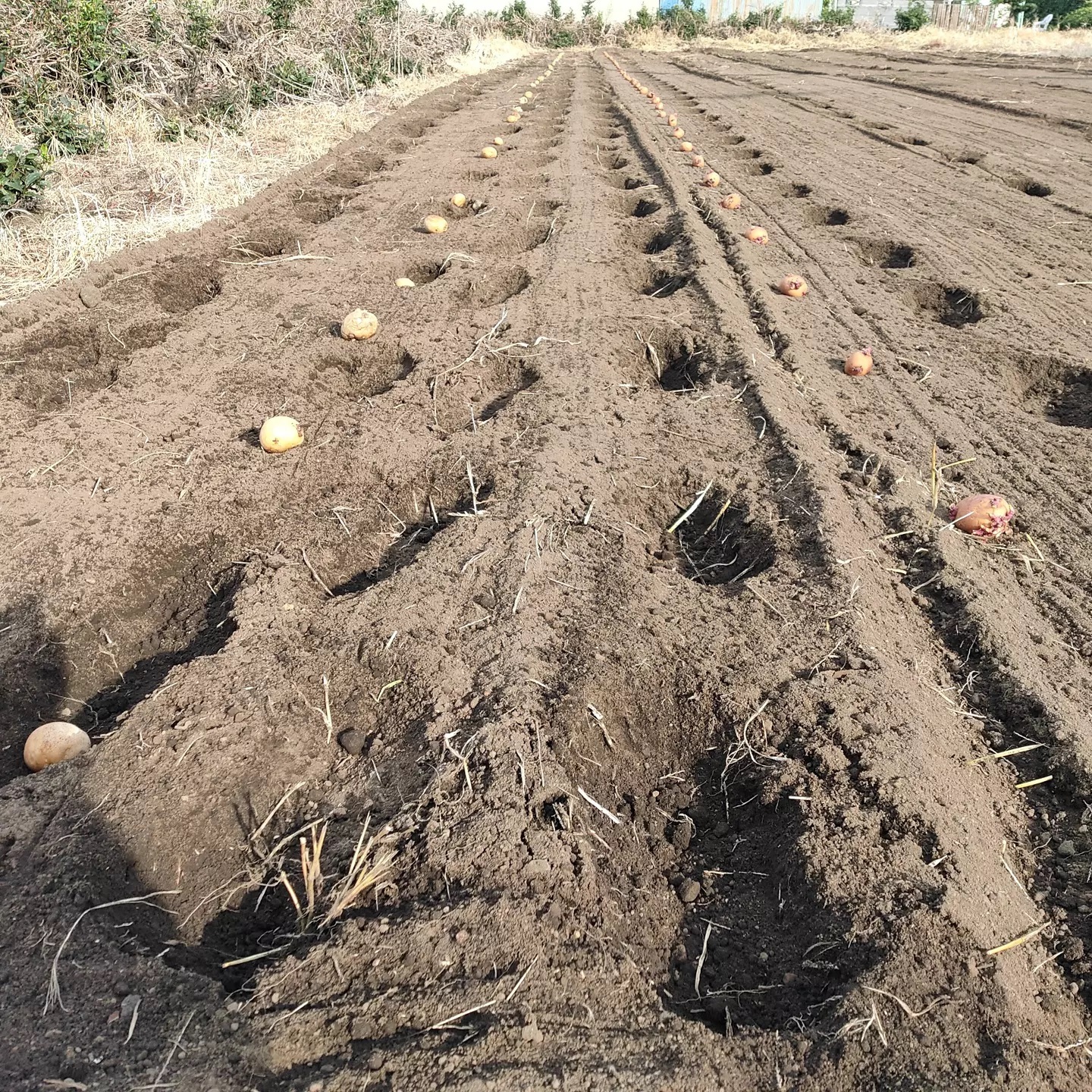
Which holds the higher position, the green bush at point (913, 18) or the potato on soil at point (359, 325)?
the green bush at point (913, 18)

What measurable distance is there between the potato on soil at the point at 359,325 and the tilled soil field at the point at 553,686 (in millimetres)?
91

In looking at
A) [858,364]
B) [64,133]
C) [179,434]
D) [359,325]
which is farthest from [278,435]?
[64,133]

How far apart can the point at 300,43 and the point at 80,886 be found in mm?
15536

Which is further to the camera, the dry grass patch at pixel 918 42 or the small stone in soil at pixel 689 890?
the dry grass patch at pixel 918 42

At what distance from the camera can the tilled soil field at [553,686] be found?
160cm

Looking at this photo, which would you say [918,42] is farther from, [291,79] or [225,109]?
[225,109]

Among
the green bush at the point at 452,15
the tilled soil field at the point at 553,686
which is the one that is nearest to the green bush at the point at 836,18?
the green bush at the point at 452,15

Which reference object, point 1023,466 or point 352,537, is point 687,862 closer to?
point 352,537

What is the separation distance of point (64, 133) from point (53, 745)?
9.36 metres

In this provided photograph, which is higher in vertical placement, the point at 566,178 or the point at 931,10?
the point at 931,10

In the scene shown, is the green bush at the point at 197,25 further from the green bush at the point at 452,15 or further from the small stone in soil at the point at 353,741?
the green bush at the point at 452,15

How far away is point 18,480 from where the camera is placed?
3.56 meters

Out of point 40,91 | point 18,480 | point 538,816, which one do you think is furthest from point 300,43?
point 538,816

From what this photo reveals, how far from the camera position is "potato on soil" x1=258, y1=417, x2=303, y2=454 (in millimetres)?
3693
